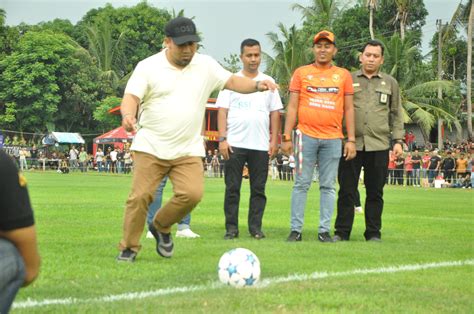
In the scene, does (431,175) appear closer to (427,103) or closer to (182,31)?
(427,103)

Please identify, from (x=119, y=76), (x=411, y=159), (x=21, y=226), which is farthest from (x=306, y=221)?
(x=119, y=76)

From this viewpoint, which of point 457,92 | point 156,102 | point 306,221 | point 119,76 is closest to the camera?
point 156,102

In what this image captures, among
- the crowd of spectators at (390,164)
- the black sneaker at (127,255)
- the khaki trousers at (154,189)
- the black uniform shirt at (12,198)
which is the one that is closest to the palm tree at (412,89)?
the crowd of spectators at (390,164)

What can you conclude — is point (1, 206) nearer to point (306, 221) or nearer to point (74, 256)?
point (74, 256)

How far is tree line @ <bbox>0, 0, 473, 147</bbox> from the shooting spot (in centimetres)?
5606

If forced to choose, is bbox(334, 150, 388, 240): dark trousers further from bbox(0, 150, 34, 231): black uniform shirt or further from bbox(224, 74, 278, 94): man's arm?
bbox(0, 150, 34, 231): black uniform shirt

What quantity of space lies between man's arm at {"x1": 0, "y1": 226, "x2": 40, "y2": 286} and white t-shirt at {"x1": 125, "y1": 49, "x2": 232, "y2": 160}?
408cm

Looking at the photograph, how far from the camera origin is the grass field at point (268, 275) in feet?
17.3

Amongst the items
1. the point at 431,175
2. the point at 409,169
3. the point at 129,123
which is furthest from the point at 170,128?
the point at 409,169

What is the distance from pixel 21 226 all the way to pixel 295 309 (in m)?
2.40

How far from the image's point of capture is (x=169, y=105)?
24.0 ft

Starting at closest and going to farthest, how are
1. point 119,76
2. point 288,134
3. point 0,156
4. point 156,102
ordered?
1. point 0,156
2. point 156,102
3. point 288,134
4. point 119,76

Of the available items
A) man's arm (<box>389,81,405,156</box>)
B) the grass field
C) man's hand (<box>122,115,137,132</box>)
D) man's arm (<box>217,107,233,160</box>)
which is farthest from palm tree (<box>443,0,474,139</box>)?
man's hand (<box>122,115,137,132</box>)

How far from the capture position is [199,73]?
741 cm
